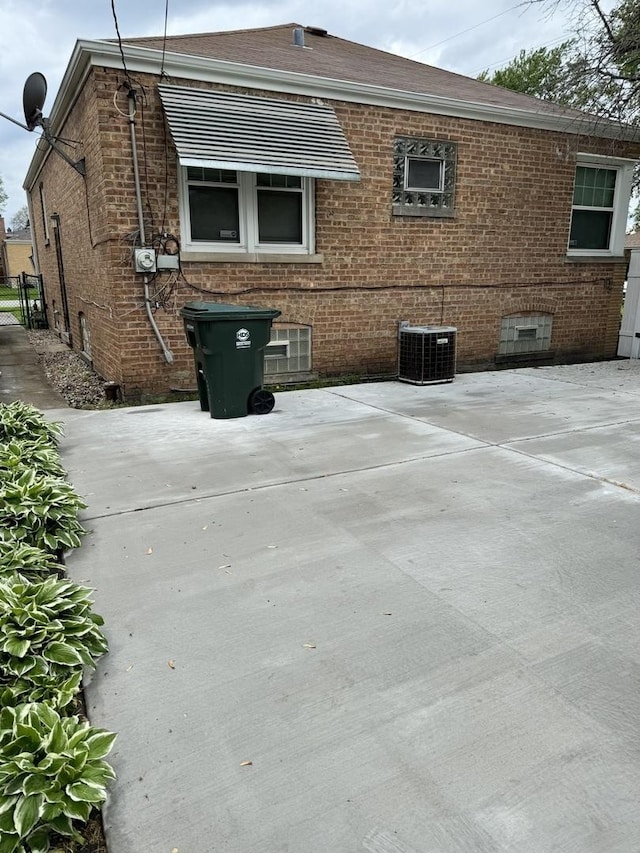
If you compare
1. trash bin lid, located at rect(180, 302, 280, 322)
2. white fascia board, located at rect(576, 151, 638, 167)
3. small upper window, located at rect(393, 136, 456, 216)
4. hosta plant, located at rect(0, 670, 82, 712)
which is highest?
white fascia board, located at rect(576, 151, 638, 167)

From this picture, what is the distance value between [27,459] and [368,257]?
18.6 feet

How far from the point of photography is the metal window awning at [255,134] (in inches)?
262

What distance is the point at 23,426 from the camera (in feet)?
16.6

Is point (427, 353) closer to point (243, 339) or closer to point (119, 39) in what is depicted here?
point (243, 339)

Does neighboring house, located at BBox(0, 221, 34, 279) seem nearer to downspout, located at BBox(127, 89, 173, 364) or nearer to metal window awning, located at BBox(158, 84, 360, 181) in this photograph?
downspout, located at BBox(127, 89, 173, 364)

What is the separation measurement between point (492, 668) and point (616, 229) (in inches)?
415

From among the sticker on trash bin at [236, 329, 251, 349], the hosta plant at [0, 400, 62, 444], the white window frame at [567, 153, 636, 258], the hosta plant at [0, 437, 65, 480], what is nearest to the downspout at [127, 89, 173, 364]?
the sticker on trash bin at [236, 329, 251, 349]

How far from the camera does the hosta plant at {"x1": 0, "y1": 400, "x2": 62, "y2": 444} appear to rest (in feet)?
16.4

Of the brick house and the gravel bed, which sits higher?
the brick house

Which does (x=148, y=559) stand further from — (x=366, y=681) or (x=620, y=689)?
(x=620, y=689)

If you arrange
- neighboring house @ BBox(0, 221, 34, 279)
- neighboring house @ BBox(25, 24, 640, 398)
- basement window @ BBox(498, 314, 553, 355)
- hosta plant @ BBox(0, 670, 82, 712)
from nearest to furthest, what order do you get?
hosta plant @ BBox(0, 670, 82, 712) < neighboring house @ BBox(25, 24, 640, 398) < basement window @ BBox(498, 314, 553, 355) < neighboring house @ BBox(0, 221, 34, 279)

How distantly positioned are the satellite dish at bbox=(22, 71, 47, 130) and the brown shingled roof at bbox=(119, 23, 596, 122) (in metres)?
1.21

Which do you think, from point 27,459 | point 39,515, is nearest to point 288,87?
point 27,459

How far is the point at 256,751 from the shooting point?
1982mm
